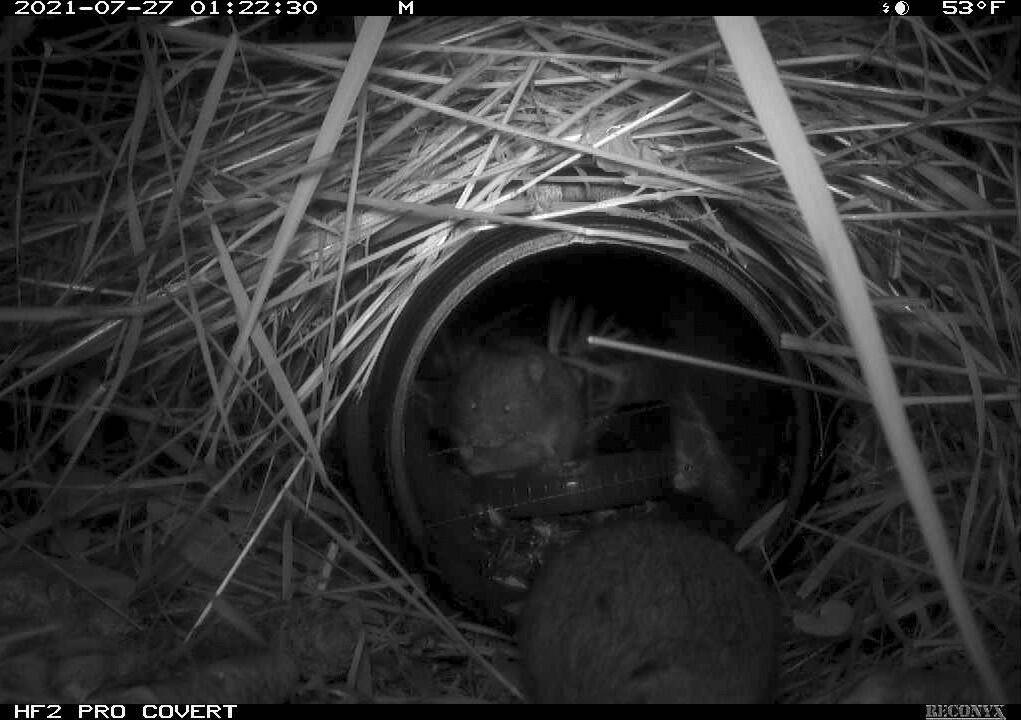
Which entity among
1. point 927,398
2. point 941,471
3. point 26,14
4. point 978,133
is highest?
point 26,14

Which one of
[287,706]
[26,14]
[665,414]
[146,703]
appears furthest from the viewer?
[665,414]

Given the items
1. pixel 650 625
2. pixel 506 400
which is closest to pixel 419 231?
pixel 506 400

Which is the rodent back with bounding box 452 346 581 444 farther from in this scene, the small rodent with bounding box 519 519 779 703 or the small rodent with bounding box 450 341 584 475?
the small rodent with bounding box 519 519 779 703

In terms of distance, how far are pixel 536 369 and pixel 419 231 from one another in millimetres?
597

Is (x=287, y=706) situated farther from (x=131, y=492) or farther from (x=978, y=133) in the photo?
(x=978, y=133)

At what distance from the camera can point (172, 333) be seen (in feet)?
6.18

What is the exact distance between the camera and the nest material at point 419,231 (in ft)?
5.82

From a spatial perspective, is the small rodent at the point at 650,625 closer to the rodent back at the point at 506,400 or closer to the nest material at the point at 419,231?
the nest material at the point at 419,231

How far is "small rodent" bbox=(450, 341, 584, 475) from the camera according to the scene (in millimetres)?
2324

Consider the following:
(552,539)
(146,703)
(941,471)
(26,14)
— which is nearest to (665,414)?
(552,539)

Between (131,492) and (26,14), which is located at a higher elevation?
(26,14)

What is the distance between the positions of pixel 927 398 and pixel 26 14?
182 centimetres

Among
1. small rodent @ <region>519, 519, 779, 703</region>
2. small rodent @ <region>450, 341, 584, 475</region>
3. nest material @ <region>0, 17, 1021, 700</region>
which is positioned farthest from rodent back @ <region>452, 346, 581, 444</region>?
small rodent @ <region>519, 519, 779, 703</region>

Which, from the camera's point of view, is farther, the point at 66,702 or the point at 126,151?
the point at 126,151
